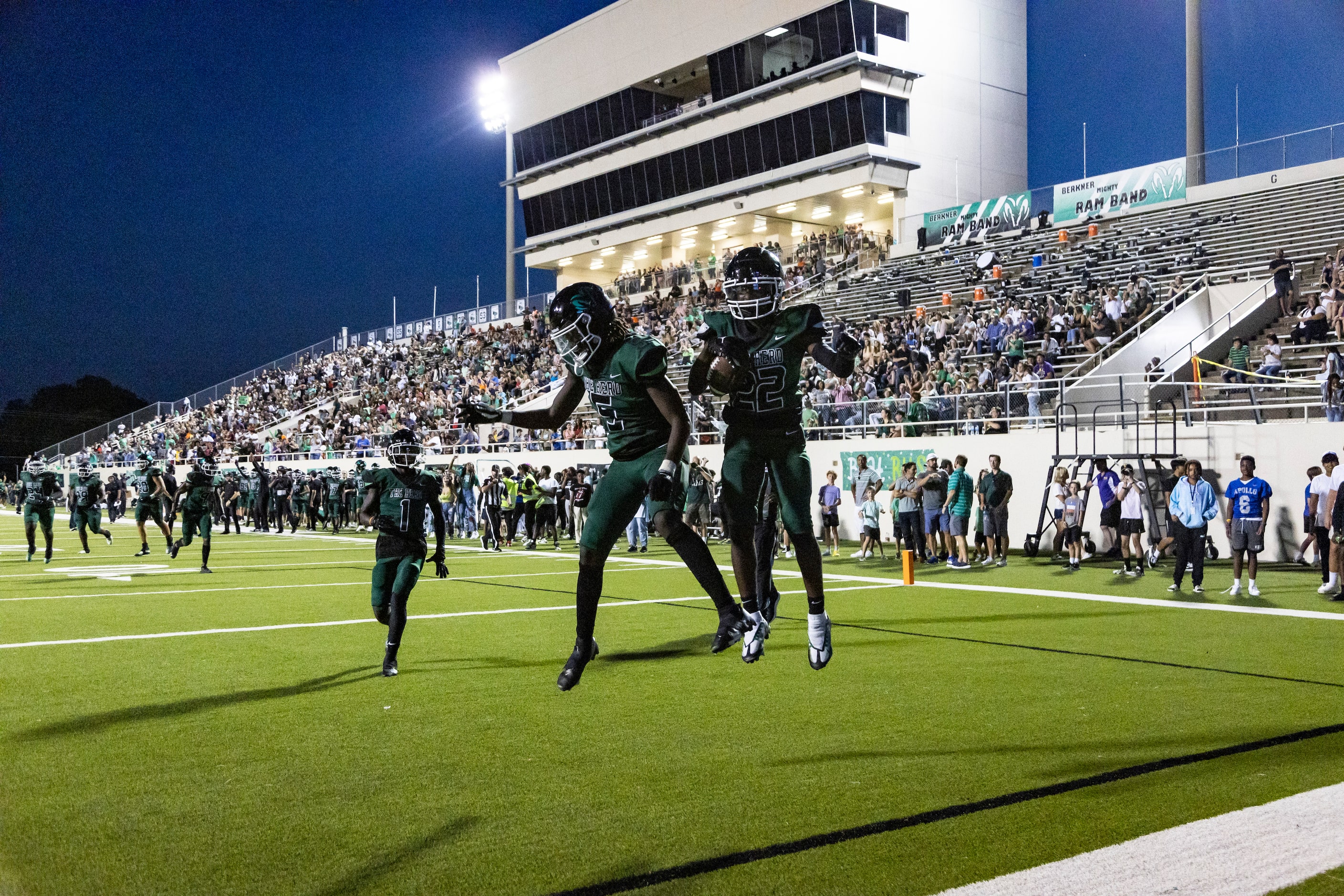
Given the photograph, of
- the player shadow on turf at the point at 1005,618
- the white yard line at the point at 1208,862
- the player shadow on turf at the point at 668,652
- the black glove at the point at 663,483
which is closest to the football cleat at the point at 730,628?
the black glove at the point at 663,483

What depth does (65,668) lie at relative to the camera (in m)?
8.77

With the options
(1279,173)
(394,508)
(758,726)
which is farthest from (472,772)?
(1279,173)

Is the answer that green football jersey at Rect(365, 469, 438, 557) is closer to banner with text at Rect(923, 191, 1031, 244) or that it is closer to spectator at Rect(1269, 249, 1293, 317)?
spectator at Rect(1269, 249, 1293, 317)

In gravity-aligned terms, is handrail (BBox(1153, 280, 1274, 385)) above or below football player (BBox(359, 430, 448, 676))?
above

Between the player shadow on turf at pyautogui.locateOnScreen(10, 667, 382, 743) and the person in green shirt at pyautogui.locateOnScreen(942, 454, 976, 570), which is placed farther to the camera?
the person in green shirt at pyautogui.locateOnScreen(942, 454, 976, 570)

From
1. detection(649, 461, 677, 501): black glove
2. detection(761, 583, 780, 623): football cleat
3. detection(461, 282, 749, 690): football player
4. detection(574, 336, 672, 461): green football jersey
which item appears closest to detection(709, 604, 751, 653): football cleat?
detection(461, 282, 749, 690): football player

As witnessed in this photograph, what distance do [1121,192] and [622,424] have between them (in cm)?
3159

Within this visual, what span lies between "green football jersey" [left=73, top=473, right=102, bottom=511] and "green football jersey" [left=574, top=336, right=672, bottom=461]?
2037 centimetres

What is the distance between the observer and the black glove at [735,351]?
5234 millimetres

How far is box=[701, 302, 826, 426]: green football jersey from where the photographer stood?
17.5ft

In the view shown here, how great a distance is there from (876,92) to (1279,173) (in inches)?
631

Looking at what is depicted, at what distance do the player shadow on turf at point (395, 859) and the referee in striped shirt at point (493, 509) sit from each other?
19617 millimetres

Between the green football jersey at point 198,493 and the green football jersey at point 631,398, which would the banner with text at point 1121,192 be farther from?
the green football jersey at point 631,398

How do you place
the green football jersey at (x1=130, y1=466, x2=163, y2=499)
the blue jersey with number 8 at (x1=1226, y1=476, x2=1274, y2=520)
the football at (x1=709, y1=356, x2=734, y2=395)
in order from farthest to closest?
the green football jersey at (x1=130, y1=466, x2=163, y2=499), the blue jersey with number 8 at (x1=1226, y1=476, x2=1274, y2=520), the football at (x1=709, y1=356, x2=734, y2=395)
